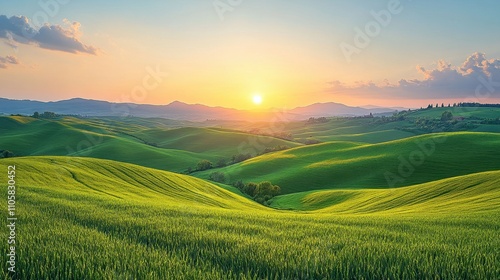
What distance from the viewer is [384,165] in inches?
3433

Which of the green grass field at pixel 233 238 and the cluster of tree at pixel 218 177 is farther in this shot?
the cluster of tree at pixel 218 177

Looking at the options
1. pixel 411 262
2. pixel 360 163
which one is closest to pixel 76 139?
pixel 360 163

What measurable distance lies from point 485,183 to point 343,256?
34.8m

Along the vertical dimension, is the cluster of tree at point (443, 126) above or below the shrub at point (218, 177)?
above

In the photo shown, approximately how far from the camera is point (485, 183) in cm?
3359

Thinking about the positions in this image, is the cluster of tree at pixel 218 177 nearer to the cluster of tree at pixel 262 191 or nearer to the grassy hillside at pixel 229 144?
the cluster of tree at pixel 262 191

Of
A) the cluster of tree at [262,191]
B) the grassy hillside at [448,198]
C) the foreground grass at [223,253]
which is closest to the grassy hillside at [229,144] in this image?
the cluster of tree at [262,191]

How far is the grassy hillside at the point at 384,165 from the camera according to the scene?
79.1m

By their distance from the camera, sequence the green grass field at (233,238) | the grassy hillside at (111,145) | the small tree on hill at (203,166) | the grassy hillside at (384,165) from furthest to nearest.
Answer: the grassy hillside at (111,145), the small tree on hill at (203,166), the grassy hillside at (384,165), the green grass field at (233,238)

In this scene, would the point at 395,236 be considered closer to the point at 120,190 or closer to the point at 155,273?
the point at 155,273

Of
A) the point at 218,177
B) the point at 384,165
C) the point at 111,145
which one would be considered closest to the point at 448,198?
the point at 384,165

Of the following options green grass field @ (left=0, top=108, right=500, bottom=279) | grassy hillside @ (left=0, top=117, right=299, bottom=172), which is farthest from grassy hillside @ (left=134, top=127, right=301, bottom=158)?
green grass field @ (left=0, top=108, right=500, bottom=279)

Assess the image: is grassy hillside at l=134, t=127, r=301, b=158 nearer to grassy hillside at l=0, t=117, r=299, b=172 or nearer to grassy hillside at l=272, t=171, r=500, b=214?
grassy hillside at l=0, t=117, r=299, b=172

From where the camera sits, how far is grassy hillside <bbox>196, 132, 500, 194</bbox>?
79125 mm
